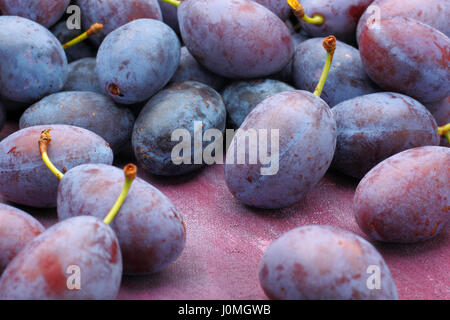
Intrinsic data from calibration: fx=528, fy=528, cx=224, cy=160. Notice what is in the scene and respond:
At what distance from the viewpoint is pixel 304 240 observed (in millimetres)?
675

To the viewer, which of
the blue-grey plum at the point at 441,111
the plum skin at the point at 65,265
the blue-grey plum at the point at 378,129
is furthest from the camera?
the blue-grey plum at the point at 441,111

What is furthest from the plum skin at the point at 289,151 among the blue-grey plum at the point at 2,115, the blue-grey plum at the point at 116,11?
the blue-grey plum at the point at 2,115

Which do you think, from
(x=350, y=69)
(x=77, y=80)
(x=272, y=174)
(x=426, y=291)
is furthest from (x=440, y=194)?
(x=77, y=80)

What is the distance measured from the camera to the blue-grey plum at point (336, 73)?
3.75 feet

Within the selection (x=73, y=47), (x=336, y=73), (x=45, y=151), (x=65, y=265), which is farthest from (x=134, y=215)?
(x=73, y=47)

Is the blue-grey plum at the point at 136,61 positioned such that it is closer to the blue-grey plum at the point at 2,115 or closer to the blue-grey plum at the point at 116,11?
the blue-grey plum at the point at 116,11

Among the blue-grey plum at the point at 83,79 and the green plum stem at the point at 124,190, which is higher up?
the green plum stem at the point at 124,190

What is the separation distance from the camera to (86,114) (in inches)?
42.2

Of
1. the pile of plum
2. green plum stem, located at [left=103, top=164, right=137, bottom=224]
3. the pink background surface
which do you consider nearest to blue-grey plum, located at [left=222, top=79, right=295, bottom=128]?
the pile of plum

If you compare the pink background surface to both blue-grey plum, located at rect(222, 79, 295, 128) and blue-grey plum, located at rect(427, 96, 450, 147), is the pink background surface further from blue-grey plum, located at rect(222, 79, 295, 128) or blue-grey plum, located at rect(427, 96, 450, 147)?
blue-grey plum, located at rect(427, 96, 450, 147)

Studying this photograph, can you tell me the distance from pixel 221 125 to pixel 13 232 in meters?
0.52

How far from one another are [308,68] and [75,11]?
0.57 metres

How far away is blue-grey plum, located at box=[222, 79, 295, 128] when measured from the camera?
1146 millimetres

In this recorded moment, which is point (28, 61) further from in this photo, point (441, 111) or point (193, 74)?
point (441, 111)
